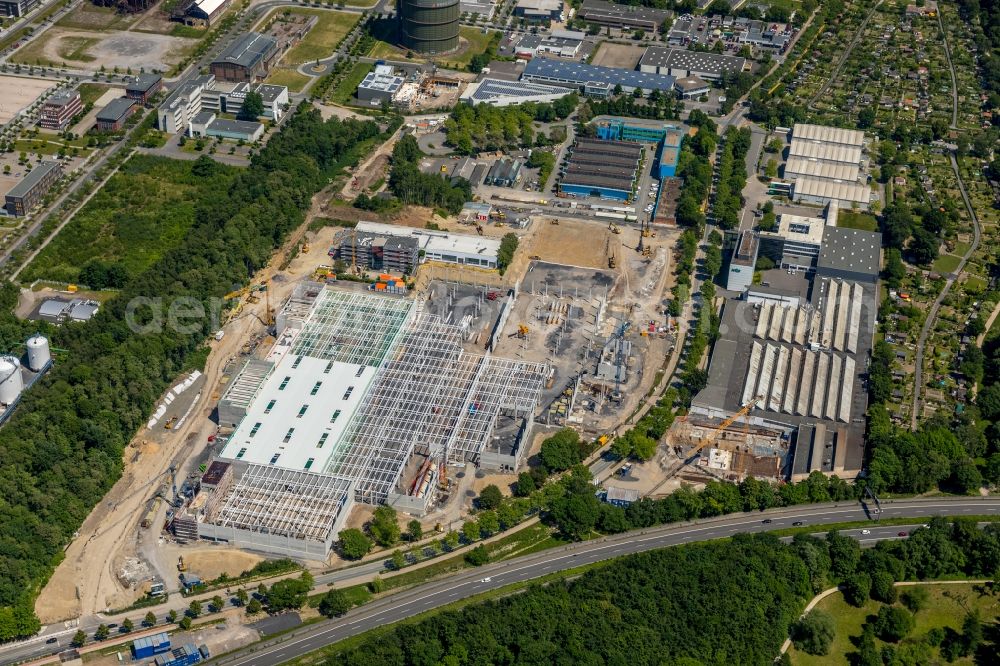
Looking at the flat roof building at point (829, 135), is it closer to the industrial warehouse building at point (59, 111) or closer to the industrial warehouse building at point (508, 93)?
the industrial warehouse building at point (508, 93)

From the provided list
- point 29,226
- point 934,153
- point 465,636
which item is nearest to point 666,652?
point 465,636

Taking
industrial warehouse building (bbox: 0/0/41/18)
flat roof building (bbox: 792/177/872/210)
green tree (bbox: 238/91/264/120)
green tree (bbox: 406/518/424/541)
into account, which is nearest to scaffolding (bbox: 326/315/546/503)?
green tree (bbox: 406/518/424/541)

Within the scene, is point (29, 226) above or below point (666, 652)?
below

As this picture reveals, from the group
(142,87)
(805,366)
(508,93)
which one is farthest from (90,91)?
(805,366)

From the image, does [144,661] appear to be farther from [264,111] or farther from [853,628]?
[264,111]

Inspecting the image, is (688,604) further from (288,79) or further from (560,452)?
(288,79)
